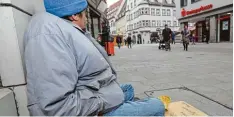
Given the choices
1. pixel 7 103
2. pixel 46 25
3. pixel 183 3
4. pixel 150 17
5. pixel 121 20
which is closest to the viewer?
pixel 46 25

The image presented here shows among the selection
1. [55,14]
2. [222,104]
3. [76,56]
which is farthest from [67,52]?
[222,104]

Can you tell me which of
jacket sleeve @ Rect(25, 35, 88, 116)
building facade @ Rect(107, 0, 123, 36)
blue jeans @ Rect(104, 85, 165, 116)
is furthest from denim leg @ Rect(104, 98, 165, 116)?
building facade @ Rect(107, 0, 123, 36)

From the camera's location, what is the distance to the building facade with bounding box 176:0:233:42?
67.8 feet

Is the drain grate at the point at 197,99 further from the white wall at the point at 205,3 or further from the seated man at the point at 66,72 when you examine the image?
the white wall at the point at 205,3

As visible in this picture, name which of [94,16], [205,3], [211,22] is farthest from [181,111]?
[205,3]

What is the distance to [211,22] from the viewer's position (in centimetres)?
2280

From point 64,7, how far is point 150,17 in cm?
5424

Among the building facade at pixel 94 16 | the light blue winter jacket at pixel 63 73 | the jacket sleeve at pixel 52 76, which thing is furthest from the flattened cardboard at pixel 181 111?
the building facade at pixel 94 16

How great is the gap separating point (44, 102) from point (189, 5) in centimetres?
2795

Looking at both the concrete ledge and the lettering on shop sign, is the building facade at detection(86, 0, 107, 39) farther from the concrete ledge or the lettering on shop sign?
the lettering on shop sign

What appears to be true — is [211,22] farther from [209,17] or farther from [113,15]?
[113,15]

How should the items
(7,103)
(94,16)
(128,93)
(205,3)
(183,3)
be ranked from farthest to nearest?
(183,3) → (205,3) → (94,16) → (128,93) → (7,103)

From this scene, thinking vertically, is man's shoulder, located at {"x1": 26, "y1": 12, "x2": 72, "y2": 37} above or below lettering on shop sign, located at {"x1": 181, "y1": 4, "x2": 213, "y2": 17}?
below

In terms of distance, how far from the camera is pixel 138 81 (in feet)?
14.9
